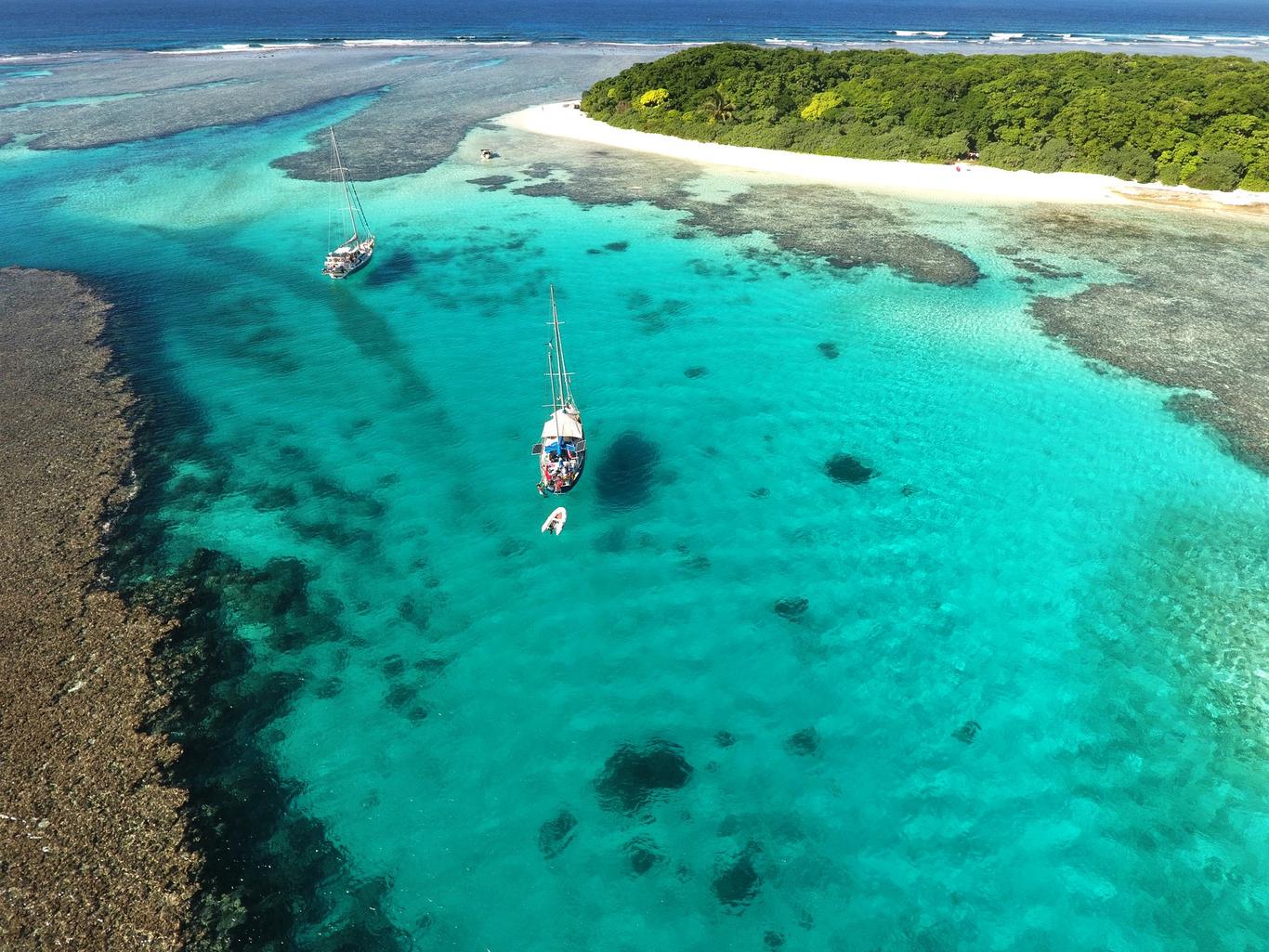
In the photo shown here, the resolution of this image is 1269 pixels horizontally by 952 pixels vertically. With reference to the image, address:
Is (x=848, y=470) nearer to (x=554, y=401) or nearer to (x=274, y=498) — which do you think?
(x=554, y=401)

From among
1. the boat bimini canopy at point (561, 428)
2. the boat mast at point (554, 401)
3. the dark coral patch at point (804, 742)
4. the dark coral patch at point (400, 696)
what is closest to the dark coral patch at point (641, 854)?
the dark coral patch at point (804, 742)

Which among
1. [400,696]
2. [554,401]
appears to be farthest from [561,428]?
[400,696]

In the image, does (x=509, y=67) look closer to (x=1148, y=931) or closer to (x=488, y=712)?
(x=488, y=712)

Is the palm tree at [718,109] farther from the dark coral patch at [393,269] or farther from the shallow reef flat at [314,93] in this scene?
the dark coral patch at [393,269]

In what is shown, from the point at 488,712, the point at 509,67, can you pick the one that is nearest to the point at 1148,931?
the point at 488,712

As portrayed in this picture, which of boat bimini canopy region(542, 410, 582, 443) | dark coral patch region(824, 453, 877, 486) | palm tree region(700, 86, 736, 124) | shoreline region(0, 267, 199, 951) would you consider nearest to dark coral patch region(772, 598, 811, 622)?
dark coral patch region(824, 453, 877, 486)
